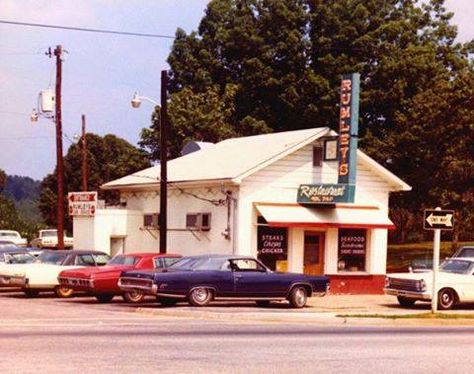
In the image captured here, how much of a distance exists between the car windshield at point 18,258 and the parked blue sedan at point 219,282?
6464 millimetres

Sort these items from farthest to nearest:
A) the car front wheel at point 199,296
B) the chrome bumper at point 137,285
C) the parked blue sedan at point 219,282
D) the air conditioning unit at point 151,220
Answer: the air conditioning unit at point 151,220 < the car front wheel at point 199,296 < the parked blue sedan at point 219,282 < the chrome bumper at point 137,285

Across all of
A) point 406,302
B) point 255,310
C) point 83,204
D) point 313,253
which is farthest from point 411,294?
point 83,204

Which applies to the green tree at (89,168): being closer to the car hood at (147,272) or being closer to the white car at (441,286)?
the white car at (441,286)

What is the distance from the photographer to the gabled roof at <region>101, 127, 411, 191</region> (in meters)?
34.1

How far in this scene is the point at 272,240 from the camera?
34.4 metres

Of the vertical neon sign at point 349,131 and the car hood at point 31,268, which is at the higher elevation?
the vertical neon sign at point 349,131

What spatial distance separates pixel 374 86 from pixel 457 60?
20.4 feet

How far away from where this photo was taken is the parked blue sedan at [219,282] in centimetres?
2570

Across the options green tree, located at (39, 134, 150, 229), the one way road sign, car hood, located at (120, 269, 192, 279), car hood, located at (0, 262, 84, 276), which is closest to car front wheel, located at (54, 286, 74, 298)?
car hood, located at (0, 262, 84, 276)

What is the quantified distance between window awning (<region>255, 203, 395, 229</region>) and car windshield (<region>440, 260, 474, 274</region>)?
543cm

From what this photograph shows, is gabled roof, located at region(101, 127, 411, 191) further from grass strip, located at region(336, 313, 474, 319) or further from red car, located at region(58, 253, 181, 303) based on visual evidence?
grass strip, located at region(336, 313, 474, 319)

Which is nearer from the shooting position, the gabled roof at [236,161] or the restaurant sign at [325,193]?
the restaurant sign at [325,193]

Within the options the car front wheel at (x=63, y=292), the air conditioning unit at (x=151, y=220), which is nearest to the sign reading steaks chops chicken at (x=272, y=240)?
the air conditioning unit at (x=151, y=220)

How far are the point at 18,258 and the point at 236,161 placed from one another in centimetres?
865
